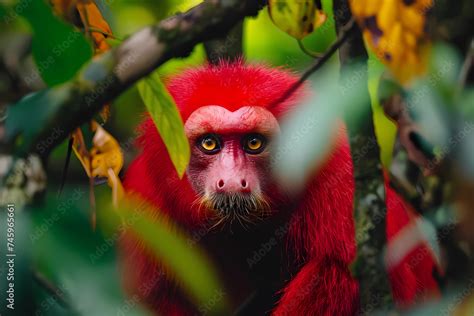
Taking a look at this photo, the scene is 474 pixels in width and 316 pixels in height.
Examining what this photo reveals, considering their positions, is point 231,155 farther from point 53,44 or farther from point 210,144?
point 53,44

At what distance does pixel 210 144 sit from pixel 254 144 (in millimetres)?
136

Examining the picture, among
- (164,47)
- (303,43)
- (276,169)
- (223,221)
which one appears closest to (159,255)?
(223,221)

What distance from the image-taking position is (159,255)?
2.40m

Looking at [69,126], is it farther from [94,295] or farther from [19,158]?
[94,295]

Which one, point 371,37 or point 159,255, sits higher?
point 371,37

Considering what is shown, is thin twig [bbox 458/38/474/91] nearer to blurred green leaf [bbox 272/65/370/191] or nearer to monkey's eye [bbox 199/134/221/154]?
blurred green leaf [bbox 272/65/370/191]

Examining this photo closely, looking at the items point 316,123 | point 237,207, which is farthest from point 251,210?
point 316,123

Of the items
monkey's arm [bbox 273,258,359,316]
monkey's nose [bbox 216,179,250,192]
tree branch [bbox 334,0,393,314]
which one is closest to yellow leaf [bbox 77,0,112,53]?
monkey's nose [bbox 216,179,250,192]

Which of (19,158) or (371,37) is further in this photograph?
(19,158)

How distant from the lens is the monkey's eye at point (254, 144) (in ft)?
7.56

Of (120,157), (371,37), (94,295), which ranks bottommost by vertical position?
(94,295)

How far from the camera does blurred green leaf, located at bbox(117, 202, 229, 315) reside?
238 cm

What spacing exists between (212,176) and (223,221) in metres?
0.16

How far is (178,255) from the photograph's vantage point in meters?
2.37
